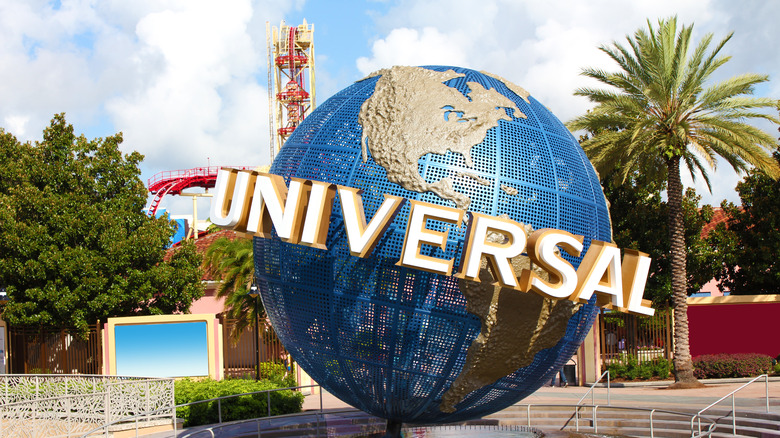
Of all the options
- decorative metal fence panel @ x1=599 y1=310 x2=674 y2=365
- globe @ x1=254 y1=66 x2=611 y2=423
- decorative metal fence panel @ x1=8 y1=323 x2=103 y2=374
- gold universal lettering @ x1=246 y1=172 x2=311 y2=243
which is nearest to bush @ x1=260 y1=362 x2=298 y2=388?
decorative metal fence panel @ x1=8 y1=323 x2=103 y2=374

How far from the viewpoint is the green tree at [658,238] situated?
2652 cm

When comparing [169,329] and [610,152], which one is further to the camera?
[610,152]

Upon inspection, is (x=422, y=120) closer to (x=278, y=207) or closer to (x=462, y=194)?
(x=462, y=194)

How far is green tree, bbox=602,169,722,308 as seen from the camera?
26516 mm

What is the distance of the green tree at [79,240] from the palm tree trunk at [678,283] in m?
14.7

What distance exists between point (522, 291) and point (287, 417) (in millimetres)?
8350

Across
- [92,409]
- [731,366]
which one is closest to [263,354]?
[92,409]

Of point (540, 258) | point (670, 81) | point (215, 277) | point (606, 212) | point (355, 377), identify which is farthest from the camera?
point (215, 277)

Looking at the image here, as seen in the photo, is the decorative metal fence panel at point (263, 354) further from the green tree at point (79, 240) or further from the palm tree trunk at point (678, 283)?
the palm tree trunk at point (678, 283)

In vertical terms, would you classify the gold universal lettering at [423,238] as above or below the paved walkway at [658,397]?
above

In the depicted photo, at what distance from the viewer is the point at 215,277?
29.4 meters

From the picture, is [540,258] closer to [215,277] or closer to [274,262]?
[274,262]

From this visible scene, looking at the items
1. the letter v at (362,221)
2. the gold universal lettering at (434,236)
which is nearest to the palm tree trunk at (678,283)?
the gold universal lettering at (434,236)

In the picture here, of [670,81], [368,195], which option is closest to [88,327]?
[368,195]
